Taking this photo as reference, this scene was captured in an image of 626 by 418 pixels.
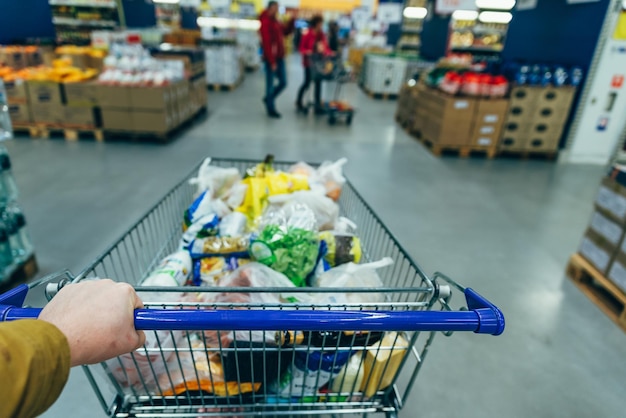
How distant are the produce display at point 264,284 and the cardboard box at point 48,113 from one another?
431cm

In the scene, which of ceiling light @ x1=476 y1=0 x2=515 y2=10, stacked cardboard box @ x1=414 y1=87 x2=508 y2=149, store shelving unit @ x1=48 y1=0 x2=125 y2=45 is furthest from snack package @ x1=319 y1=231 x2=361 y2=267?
ceiling light @ x1=476 y1=0 x2=515 y2=10

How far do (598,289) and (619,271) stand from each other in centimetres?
35

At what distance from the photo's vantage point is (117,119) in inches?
200

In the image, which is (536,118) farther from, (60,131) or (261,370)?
(60,131)

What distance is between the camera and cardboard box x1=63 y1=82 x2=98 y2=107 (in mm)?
4949

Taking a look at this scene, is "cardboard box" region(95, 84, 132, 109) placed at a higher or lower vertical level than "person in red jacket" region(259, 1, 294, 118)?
lower

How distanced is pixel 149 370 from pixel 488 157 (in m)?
5.56

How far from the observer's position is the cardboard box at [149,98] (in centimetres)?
488

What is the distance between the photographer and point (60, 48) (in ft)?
23.1

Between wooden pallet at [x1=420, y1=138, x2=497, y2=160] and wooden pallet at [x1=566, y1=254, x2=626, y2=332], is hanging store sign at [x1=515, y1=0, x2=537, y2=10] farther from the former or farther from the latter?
wooden pallet at [x1=566, y1=254, x2=626, y2=332]

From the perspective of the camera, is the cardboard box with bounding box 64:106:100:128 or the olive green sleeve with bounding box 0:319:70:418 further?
the cardboard box with bounding box 64:106:100:128

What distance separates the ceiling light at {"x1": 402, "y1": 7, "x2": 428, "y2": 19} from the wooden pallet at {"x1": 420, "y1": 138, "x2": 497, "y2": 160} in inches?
368

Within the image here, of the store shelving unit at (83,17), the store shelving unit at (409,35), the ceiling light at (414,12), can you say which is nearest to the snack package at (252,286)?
the store shelving unit at (83,17)

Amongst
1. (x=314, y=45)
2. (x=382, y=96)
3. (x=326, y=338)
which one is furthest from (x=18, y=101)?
(x=382, y=96)
